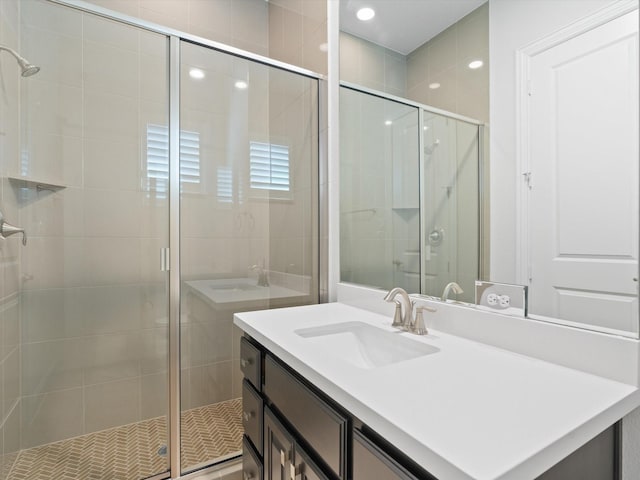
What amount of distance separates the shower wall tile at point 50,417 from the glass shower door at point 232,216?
0.46 meters

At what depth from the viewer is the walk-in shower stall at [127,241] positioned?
1.37 m

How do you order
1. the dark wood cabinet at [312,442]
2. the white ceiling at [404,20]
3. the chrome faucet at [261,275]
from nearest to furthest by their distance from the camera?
the dark wood cabinet at [312,442]
the white ceiling at [404,20]
the chrome faucet at [261,275]

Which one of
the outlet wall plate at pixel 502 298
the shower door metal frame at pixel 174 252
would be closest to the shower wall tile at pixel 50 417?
the shower door metal frame at pixel 174 252

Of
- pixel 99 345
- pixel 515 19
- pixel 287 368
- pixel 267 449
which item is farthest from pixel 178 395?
pixel 515 19

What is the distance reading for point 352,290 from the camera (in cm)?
157

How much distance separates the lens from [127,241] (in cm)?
151

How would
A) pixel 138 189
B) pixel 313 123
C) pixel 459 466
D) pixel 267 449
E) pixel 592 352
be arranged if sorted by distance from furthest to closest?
pixel 313 123, pixel 138 189, pixel 267 449, pixel 592 352, pixel 459 466

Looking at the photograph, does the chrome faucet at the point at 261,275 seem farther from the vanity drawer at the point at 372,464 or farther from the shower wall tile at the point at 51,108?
the vanity drawer at the point at 372,464

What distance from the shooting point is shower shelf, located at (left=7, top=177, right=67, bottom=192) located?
52.9 inches

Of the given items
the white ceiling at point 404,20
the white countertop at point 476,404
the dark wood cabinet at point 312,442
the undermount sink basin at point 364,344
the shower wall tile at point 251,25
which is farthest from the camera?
the shower wall tile at point 251,25

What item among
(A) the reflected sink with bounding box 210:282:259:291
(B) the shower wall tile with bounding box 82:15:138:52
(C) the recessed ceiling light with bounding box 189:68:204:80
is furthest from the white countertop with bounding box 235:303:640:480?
(B) the shower wall tile with bounding box 82:15:138:52

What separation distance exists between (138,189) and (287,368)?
1.06 meters

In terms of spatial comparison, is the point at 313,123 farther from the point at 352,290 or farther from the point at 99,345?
the point at 99,345

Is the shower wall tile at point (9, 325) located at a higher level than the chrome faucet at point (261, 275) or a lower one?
lower
